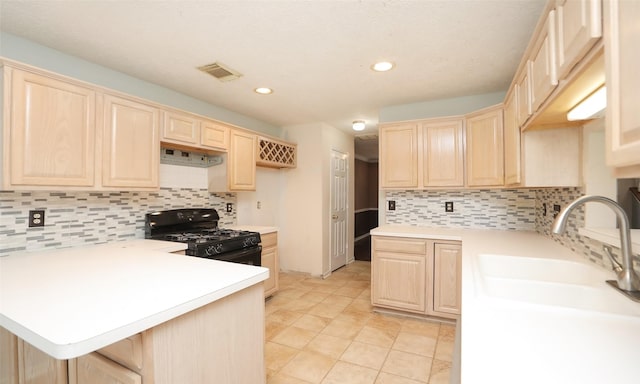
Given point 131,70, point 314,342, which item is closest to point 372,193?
point 314,342

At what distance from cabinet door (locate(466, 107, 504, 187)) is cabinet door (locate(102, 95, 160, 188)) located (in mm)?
2905

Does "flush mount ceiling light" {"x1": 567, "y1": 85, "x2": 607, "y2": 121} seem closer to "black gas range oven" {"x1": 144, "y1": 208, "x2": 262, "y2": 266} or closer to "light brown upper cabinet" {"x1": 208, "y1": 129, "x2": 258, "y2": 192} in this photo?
"black gas range oven" {"x1": 144, "y1": 208, "x2": 262, "y2": 266}

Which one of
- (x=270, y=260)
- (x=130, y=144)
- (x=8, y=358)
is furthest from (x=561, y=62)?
(x=270, y=260)

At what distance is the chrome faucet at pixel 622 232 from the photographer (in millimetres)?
1000

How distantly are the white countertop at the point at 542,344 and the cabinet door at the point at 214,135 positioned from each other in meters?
2.64

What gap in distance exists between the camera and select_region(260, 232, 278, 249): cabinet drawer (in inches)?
127

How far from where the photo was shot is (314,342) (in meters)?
2.42

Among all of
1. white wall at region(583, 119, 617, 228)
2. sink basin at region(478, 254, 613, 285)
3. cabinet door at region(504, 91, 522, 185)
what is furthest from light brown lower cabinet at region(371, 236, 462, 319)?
white wall at region(583, 119, 617, 228)

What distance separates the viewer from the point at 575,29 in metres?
0.98

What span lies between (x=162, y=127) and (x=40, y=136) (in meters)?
0.84

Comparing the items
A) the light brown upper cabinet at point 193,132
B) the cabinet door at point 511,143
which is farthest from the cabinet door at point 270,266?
the cabinet door at point 511,143

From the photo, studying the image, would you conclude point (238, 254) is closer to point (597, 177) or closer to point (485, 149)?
point (485, 149)

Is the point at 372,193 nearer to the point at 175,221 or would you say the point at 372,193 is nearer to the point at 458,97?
the point at 458,97

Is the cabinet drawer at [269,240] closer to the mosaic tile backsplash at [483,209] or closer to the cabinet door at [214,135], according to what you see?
the cabinet door at [214,135]
